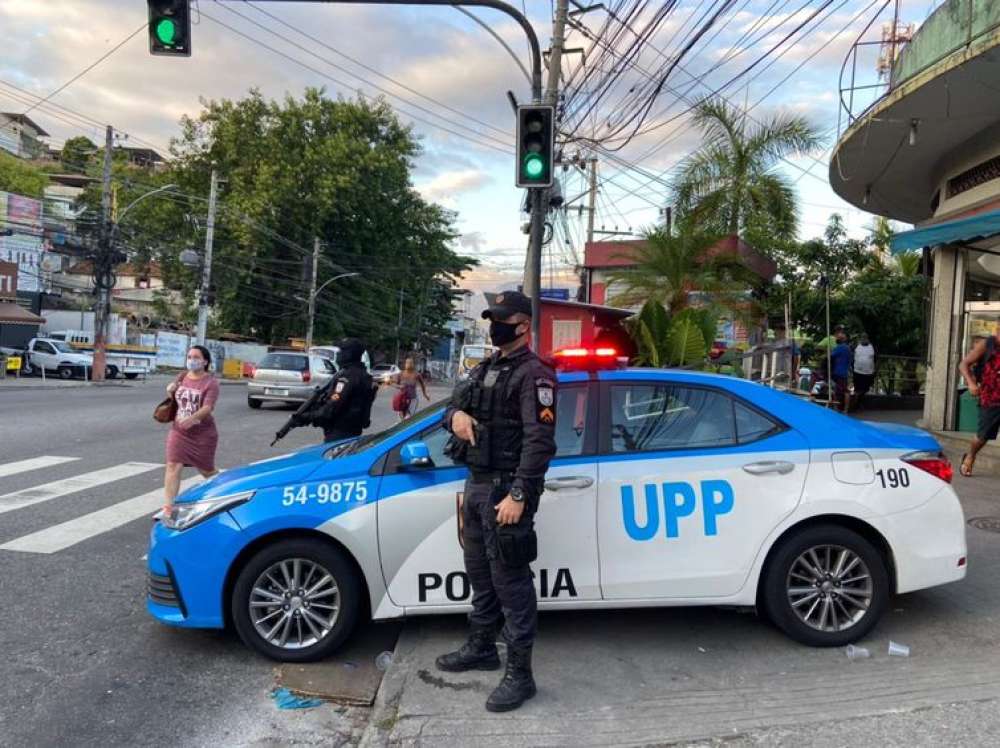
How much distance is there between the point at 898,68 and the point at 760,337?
21.8 feet

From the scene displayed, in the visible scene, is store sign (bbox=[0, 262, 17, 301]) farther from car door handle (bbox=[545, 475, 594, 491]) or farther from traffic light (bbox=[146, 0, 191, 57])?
car door handle (bbox=[545, 475, 594, 491])

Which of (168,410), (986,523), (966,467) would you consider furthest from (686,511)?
(966,467)

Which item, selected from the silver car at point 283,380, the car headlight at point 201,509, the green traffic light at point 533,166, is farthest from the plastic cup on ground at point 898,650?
the silver car at point 283,380

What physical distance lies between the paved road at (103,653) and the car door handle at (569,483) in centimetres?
143

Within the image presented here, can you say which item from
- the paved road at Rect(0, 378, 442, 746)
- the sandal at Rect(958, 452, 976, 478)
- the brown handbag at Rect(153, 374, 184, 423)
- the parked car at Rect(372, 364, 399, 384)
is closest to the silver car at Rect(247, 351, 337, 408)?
the parked car at Rect(372, 364, 399, 384)

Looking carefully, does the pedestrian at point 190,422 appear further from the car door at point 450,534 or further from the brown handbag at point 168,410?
the car door at point 450,534

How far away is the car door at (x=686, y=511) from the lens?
157 inches

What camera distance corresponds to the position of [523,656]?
3.44 metres

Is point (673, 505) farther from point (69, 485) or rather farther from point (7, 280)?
point (7, 280)

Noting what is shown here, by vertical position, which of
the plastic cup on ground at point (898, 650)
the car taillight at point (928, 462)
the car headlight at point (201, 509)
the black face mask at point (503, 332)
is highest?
the black face mask at point (503, 332)

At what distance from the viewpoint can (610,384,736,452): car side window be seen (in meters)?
4.14

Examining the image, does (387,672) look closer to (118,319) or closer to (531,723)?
(531,723)

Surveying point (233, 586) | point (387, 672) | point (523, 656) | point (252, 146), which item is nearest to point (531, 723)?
point (523, 656)

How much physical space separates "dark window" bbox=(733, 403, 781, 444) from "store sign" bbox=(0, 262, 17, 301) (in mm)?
36895
